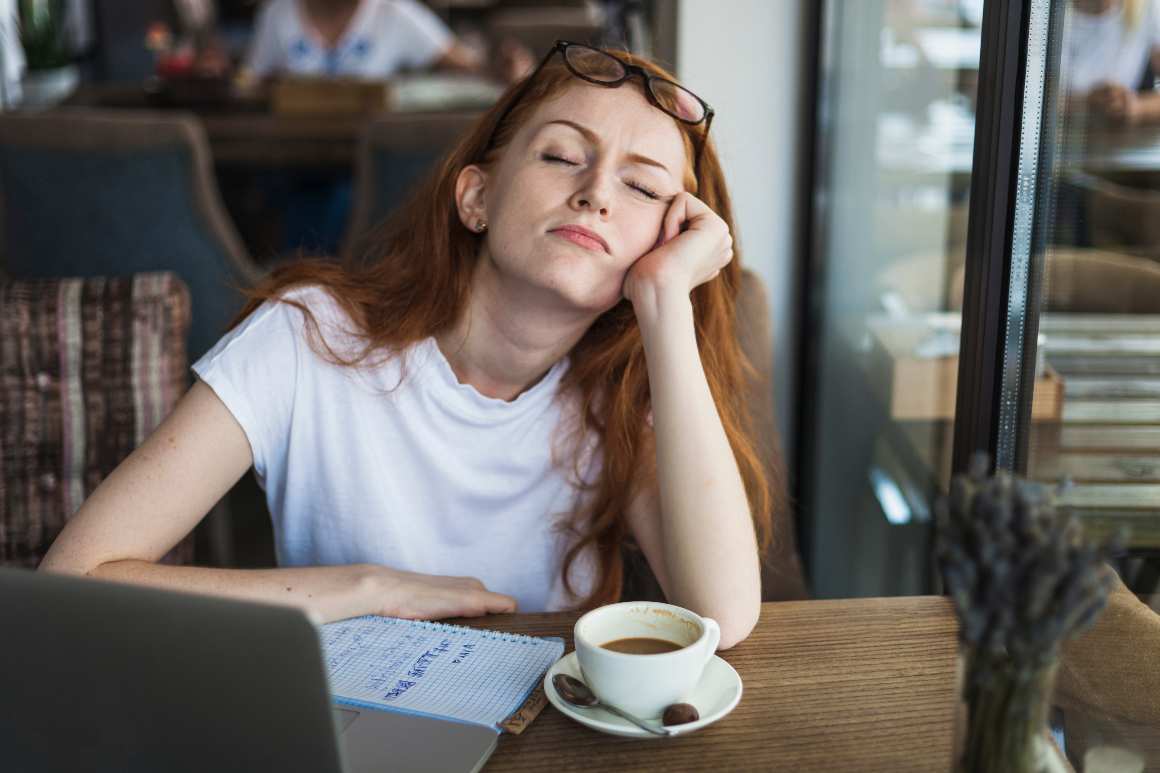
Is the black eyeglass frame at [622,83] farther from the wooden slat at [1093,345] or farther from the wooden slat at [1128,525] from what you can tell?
the wooden slat at [1128,525]

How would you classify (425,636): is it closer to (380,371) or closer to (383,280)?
(380,371)

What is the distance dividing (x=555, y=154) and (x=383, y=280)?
0.94 feet

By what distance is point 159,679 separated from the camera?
0.70 metres

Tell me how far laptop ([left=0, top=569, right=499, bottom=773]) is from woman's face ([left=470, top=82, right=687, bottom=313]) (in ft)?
2.01

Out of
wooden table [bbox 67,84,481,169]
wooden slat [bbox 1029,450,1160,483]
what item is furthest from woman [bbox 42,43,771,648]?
wooden table [bbox 67,84,481,169]

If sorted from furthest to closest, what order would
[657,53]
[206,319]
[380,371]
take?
[206,319]
[657,53]
[380,371]

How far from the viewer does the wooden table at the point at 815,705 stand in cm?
91

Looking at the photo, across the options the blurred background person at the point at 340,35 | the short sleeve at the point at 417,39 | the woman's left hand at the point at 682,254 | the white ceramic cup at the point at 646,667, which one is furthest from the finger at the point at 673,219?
the short sleeve at the point at 417,39

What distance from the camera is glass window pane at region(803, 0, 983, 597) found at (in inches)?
67.5

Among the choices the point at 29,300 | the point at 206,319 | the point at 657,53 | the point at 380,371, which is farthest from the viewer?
the point at 206,319

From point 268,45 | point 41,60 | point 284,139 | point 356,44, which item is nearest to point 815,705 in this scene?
point 284,139

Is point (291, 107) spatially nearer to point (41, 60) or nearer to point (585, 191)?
point (41, 60)

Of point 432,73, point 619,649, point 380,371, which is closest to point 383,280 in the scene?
point 380,371

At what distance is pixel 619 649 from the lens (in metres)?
0.98
